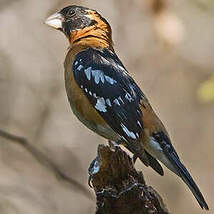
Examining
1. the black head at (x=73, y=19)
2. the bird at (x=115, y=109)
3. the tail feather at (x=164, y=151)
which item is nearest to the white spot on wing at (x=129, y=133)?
the bird at (x=115, y=109)

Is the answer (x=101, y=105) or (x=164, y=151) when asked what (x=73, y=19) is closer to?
(x=101, y=105)

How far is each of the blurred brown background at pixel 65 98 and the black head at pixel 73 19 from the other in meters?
3.54

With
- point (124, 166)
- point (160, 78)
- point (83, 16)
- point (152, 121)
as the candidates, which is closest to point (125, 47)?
point (160, 78)

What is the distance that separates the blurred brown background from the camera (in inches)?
471

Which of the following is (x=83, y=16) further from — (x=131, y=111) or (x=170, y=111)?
(x=170, y=111)

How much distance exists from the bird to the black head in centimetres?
41

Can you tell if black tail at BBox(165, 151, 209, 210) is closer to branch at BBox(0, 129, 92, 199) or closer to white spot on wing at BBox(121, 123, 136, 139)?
white spot on wing at BBox(121, 123, 136, 139)

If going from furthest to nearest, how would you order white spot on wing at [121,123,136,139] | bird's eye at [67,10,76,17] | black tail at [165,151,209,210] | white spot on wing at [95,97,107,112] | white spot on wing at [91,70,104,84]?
1. bird's eye at [67,10,76,17]
2. white spot on wing at [91,70,104,84]
3. white spot on wing at [95,97,107,112]
4. white spot on wing at [121,123,136,139]
5. black tail at [165,151,209,210]

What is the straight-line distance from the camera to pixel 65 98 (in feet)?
40.6

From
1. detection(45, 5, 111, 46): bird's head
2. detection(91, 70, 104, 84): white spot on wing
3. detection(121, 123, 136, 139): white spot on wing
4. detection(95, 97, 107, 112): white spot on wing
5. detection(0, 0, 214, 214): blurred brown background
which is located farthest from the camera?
detection(0, 0, 214, 214): blurred brown background

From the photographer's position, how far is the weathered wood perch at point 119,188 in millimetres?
5762

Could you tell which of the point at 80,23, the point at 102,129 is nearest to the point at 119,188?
the point at 102,129

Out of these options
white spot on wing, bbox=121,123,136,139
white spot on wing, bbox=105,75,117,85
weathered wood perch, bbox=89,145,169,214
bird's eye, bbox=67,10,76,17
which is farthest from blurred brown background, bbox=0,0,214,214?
weathered wood perch, bbox=89,145,169,214

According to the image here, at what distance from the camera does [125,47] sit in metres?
12.6
